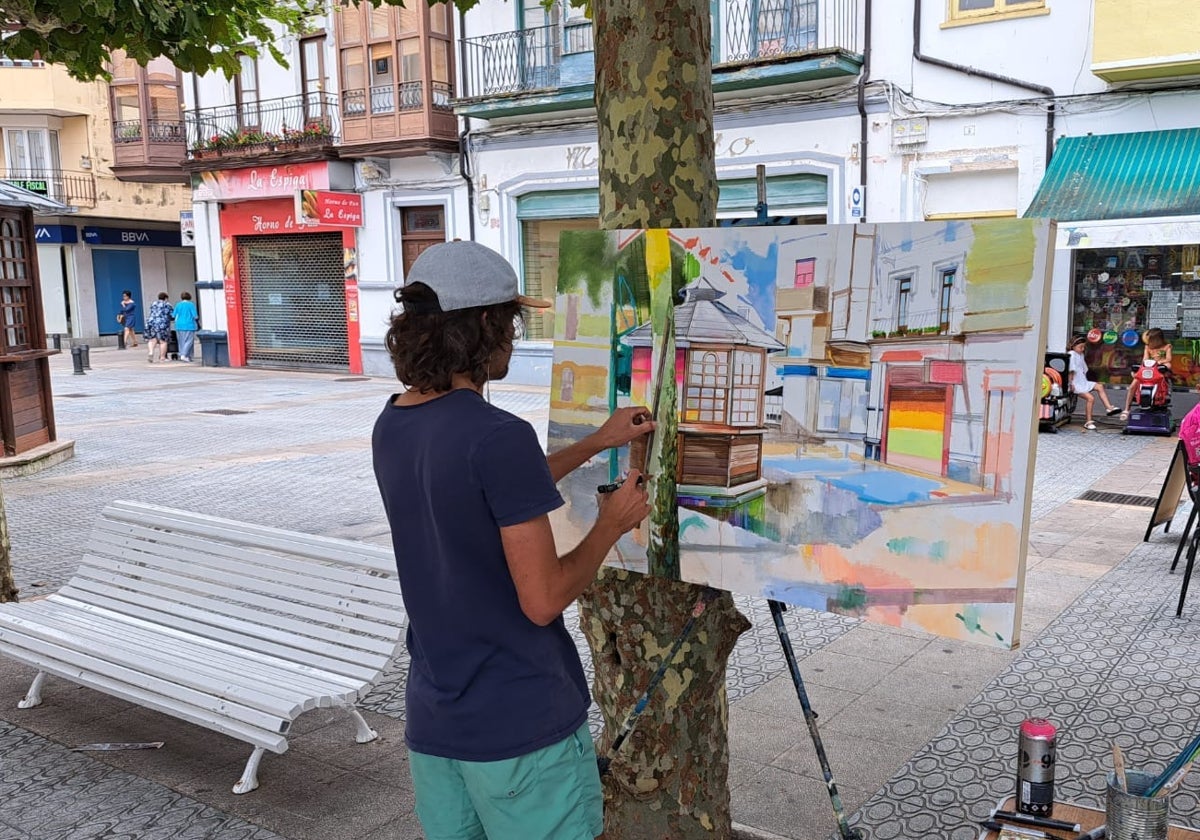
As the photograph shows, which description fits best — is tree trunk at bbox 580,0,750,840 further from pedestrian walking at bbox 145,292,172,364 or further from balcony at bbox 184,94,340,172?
pedestrian walking at bbox 145,292,172,364

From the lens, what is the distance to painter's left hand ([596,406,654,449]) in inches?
110

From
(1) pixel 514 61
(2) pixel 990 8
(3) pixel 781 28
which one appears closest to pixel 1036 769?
(2) pixel 990 8

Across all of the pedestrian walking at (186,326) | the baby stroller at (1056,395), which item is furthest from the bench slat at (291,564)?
the pedestrian walking at (186,326)

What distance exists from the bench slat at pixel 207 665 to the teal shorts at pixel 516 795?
1487 millimetres

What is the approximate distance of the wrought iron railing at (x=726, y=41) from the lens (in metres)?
14.7

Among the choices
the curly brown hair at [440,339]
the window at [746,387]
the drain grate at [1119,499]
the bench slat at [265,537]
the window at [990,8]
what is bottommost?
the drain grate at [1119,499]

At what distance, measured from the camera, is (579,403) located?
300 cm

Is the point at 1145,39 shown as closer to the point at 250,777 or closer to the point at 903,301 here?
the point at 903,301

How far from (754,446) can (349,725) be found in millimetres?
2439

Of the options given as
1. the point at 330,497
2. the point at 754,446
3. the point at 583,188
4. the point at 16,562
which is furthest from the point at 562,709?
the point at 583,188

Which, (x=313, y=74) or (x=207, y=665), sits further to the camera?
(x=313, y=74)

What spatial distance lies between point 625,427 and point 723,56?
47.3 feet

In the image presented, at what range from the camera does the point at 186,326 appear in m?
24.8

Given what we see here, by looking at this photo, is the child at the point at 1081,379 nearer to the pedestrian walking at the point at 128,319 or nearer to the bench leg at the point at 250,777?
the bench leg at the point at 250,777
